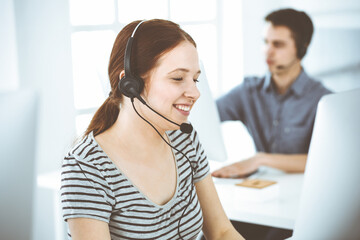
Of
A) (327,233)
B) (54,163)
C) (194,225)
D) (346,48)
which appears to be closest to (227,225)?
(194,225)

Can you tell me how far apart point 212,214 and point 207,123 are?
1.44 ft

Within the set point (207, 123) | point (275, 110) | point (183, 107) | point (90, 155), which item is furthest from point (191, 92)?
point (275, 110)

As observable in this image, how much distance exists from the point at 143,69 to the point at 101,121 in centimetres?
18

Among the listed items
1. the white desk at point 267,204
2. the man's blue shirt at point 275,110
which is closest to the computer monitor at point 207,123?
the white desk at point 267,204

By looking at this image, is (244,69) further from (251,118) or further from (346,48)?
(251,118)

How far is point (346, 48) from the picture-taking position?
3691mm

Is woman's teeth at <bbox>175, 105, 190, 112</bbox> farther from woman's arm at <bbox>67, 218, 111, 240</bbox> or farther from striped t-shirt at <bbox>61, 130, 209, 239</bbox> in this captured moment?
woman's arm at <bbox>67, 218, 111, 240</bbox>

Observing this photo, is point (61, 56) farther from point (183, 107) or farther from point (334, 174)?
point (334, 174)

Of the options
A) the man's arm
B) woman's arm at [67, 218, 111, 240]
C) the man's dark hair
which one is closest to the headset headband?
woman's arm at [67, 218, 111, 240]

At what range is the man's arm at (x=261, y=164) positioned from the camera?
1807 millimetres

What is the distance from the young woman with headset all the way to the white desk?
251 millimetres

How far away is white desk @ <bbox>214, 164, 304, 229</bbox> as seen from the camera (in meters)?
1.40

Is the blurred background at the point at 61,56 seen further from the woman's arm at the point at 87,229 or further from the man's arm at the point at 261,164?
the man's arm at the point at 261,164

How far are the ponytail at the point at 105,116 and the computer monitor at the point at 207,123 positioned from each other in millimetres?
411
